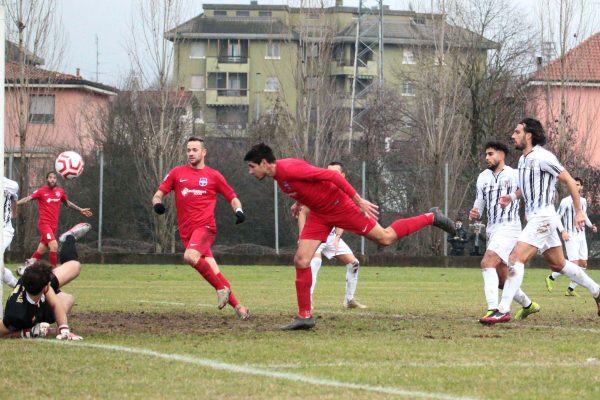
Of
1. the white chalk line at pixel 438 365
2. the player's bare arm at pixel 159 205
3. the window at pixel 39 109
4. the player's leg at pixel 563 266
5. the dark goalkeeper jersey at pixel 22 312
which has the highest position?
the window at pixel 39 109

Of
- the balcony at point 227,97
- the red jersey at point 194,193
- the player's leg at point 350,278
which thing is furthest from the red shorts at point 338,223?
the balcony at point 227,97

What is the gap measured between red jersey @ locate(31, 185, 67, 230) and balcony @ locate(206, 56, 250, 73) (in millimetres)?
68928

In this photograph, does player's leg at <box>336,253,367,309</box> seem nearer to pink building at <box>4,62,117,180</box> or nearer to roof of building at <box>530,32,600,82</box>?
pink building at <box>4,62,117,180</box>

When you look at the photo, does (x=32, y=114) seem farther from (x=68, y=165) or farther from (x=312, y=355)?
(x=312, y=355)

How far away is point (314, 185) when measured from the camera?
38.3 ft

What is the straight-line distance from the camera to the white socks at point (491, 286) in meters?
12.6

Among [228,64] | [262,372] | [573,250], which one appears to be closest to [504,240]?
[262,372]

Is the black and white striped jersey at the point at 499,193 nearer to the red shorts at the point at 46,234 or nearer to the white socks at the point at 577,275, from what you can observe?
the white socks at the point at 577,275

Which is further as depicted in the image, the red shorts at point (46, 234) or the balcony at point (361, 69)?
the balcony at point (361, 69)

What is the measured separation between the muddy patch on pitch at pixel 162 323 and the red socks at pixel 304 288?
0.38 meters

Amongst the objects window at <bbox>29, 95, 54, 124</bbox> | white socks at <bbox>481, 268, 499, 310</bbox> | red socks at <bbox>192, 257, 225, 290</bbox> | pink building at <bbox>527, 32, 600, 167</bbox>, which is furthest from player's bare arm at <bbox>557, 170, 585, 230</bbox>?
window at <bbox>29, 95, 54, 124</bbox>

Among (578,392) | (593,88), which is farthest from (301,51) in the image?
(578,392)

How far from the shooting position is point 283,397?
7.15m

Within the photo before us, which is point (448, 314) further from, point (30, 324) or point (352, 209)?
point (30, 324)
